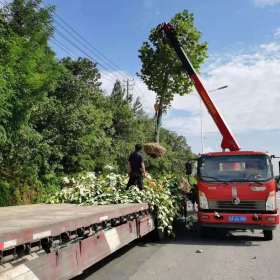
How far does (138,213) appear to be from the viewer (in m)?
9.27

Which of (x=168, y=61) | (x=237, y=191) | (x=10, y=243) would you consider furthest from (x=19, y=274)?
(x=168, y=61)

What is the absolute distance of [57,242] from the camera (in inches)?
217

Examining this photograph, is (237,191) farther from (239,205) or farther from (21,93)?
(21,93)

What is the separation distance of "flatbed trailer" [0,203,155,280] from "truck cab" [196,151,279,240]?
3.45 metres

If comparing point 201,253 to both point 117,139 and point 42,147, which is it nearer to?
point 42,147

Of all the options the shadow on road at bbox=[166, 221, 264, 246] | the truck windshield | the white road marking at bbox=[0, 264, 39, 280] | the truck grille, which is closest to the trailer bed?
the white road marking at bbox=[0, 264, 39, 280]

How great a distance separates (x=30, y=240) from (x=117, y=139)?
26.1 metres

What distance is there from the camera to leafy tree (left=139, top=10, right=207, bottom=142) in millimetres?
25938

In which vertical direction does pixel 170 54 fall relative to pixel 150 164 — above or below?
above

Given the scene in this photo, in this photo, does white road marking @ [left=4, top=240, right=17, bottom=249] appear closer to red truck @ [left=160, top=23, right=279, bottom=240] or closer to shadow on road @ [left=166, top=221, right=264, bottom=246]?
shadow on road @ [left=166, top=221, right=264, bottom=246]

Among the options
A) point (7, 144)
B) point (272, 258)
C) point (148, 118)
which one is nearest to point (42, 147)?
point (7, 144)

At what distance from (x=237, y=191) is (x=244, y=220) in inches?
27.3

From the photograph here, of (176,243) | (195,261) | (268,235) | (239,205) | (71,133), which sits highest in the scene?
(71,133)

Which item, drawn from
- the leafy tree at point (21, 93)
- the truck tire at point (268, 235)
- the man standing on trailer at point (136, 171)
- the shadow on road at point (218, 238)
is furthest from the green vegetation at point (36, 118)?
the truck tire at point (268, 235)
